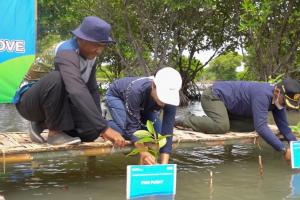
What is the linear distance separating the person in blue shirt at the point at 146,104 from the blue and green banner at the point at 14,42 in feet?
8.38

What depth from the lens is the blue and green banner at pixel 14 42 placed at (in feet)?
20.0

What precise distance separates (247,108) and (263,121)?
51 centimetres

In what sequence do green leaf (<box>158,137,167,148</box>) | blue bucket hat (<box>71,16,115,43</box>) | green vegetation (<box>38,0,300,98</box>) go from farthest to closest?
green vegetation (<box>38,0,300,98</box>), green leaf (<box>158,137,167,148</box>), blue bucket hat (<box>71,16,115,43</box>)

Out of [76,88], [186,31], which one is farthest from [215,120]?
[186,31]

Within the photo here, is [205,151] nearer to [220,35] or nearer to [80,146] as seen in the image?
[80,146]

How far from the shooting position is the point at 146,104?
3930 millimetres

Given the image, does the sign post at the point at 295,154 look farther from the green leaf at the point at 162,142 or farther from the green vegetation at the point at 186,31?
the green vegetation at the point at 186,31

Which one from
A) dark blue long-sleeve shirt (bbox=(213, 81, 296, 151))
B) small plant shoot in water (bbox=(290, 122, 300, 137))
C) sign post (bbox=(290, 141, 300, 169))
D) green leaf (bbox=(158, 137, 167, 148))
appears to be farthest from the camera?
small plant shoot in water (bbox=(290, 122, 300, 137))

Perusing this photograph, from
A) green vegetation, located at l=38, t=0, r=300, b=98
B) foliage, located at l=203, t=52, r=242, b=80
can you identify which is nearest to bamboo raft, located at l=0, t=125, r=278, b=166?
green vegetation, located at l=38, t=0, r=300, b=98

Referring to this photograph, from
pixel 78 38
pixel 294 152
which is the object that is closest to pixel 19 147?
pixel 78 38

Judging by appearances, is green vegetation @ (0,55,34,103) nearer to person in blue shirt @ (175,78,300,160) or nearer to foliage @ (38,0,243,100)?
person in blue shirt @ (175,78,300,160)

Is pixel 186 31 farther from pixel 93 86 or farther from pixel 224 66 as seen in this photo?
pixel 224 66

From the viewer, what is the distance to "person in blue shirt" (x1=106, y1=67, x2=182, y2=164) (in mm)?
3469

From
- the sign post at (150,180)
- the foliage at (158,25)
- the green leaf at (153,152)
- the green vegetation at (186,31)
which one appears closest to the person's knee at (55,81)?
the sign post at (150,180)
